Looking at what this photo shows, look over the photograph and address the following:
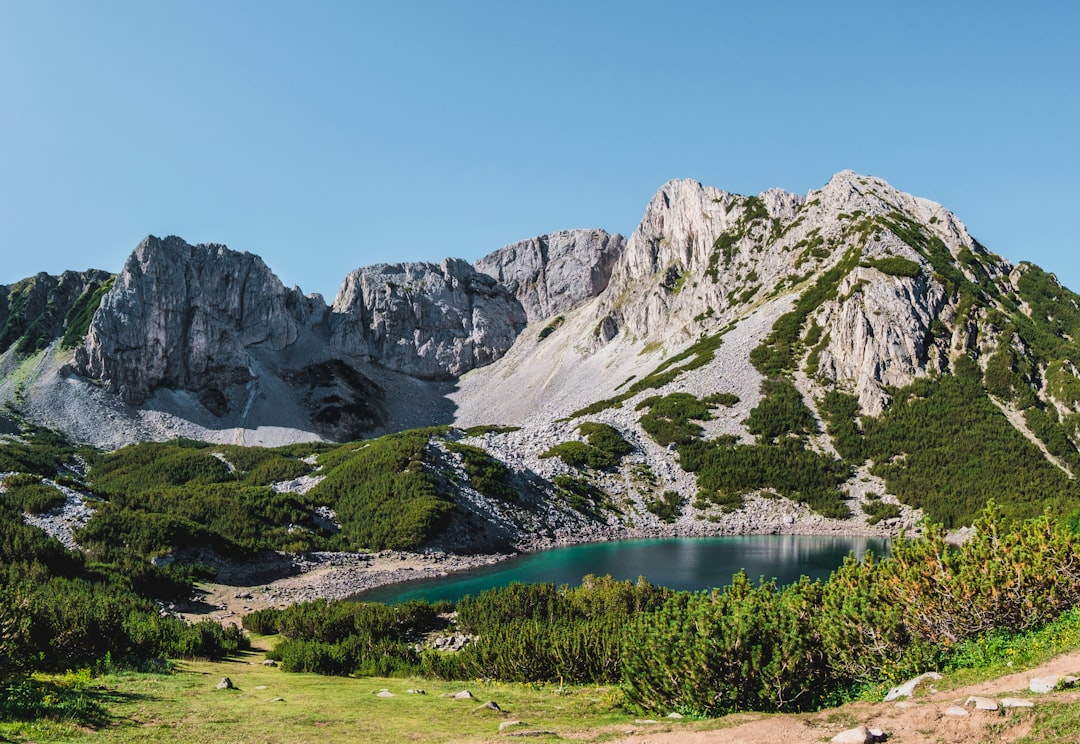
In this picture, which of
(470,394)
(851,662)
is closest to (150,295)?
(470,394)

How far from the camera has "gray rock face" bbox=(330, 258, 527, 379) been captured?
6801 inches

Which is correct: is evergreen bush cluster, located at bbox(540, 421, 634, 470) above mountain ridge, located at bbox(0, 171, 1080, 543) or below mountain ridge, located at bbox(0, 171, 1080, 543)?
below

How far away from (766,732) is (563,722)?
487 centimetres

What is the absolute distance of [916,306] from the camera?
310 feet

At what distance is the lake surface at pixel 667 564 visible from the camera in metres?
48.0

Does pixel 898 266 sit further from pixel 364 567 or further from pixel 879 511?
pixel 364 567

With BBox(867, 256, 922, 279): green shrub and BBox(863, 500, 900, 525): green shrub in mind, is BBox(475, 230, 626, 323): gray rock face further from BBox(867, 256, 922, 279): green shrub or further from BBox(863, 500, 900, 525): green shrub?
BBox(863, 500, 900, 525): green shrub

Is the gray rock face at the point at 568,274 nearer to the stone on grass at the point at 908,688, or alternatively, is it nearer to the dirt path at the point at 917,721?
the stone on grass at the point at 908,688

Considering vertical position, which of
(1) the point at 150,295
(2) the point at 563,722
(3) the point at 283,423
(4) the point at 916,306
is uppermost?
(1) the point at 150,295

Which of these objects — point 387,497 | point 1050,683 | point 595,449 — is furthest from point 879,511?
point 1050,683

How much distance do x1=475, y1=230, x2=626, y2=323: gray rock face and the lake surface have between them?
124 meters

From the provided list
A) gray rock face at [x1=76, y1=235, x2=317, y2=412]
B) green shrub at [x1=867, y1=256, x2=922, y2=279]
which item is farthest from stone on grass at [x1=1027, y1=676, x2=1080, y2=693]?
gray rock face at [x1=76, y1=235, x2=317, y2=412]

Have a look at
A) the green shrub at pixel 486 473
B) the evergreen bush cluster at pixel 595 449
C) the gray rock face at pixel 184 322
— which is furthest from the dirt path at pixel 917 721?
the gray rock face at pixel 184 322

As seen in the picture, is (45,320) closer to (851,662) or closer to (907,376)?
(907,376)
